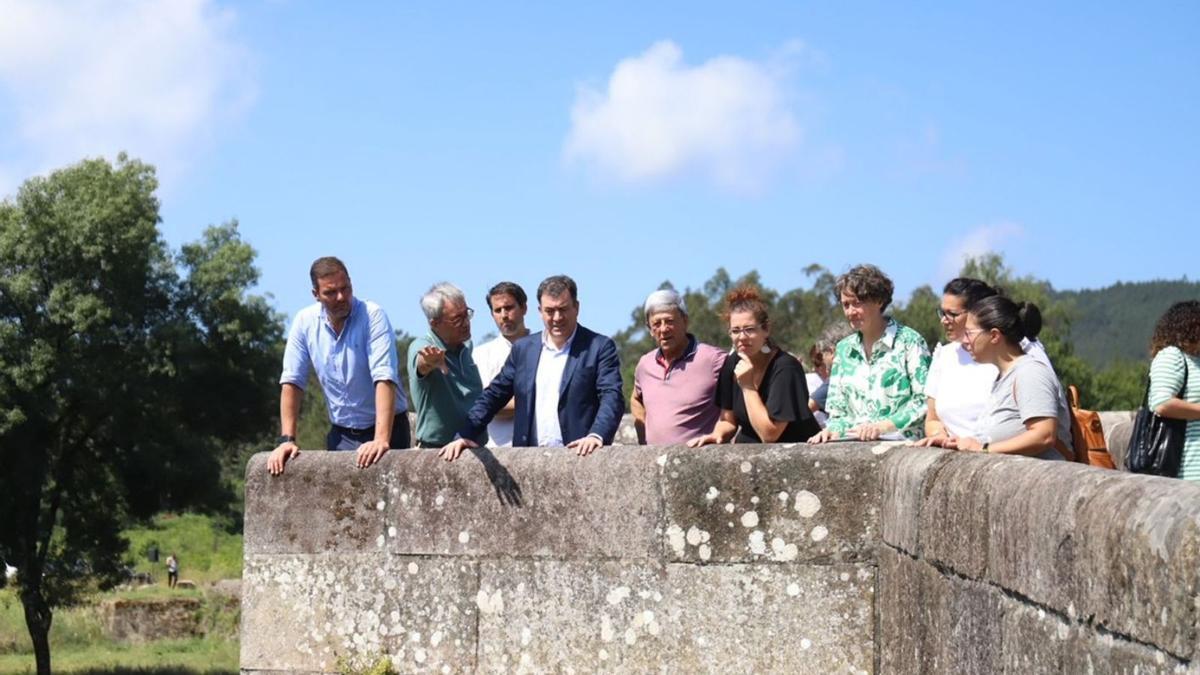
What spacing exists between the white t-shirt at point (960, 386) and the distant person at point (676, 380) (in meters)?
0.86

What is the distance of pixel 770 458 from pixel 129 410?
2971cm

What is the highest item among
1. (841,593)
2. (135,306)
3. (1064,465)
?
(135,306)

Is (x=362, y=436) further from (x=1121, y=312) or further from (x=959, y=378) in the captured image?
(x=1121, y=312)

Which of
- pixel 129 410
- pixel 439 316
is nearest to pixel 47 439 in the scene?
pixel 129 410

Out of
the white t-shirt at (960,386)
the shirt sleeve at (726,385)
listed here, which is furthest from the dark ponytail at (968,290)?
the shirt sleeve at (726,385)

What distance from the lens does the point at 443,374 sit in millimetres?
6215

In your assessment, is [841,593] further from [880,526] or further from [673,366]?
[673,366]

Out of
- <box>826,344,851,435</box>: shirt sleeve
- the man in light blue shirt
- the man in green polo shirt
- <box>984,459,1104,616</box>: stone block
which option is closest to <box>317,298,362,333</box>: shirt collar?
the man in light blue shirt

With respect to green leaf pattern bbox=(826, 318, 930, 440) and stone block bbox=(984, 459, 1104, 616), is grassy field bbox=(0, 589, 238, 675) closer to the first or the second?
green leaf pattern bbox=(826, 318, 930, 440)

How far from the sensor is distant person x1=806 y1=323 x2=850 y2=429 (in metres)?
6.89

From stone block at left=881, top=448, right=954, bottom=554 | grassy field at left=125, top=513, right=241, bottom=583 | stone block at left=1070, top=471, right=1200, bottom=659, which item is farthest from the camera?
grassy field at left=125, top=513, right=241, bottom=583

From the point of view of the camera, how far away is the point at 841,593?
500cm

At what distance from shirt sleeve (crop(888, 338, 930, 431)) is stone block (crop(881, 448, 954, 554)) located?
535mm

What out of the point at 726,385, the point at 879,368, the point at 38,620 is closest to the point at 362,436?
the point at 726,385
